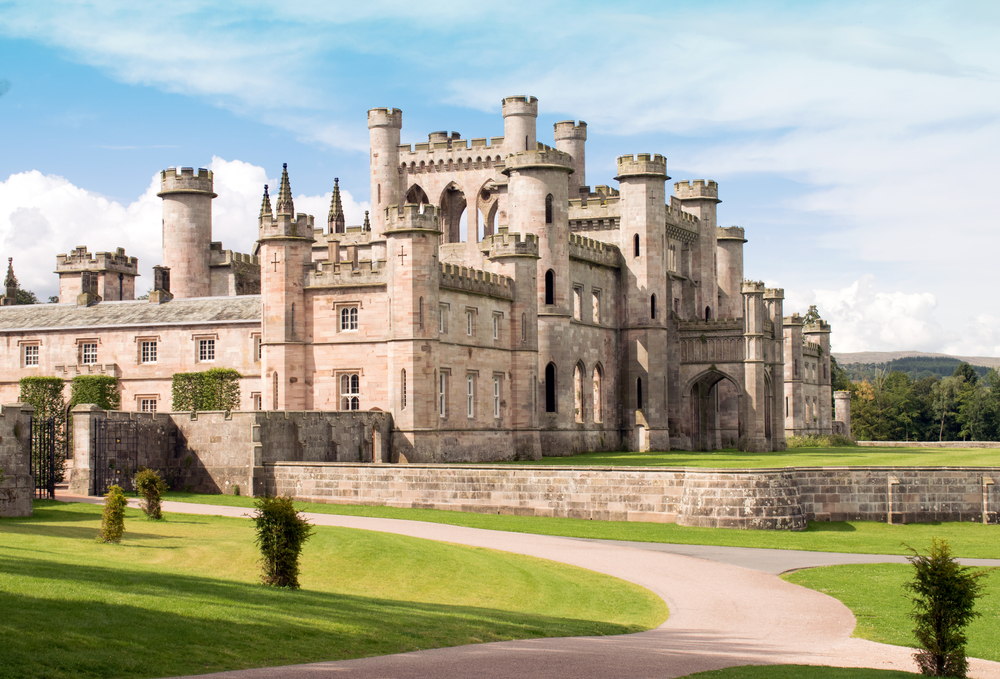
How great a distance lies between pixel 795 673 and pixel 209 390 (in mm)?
41233

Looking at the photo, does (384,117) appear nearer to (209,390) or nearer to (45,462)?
(209,390)

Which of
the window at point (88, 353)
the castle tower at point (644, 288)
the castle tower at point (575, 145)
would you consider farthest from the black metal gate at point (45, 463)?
the castle tower at point (575, 145)

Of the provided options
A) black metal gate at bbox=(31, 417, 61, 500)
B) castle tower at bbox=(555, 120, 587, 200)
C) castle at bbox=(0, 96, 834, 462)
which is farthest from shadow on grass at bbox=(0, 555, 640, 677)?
castle tower at bbox=(555, 120, 587, 200)

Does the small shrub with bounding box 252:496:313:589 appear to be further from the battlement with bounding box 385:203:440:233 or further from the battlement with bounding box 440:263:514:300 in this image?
the battlement with bounding box 440:263:514:300

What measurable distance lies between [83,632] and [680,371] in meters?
55.3

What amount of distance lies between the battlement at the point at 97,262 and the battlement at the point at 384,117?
1545 cm

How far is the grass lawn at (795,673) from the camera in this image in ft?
44.4

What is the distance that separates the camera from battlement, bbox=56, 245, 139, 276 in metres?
61.8

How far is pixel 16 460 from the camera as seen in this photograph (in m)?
28.3

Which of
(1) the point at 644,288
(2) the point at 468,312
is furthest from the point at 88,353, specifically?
(1) the point at 644,288

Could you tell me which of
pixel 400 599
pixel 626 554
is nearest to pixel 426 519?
pixel 626 554

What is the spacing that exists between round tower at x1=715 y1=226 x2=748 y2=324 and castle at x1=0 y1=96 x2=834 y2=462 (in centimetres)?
14

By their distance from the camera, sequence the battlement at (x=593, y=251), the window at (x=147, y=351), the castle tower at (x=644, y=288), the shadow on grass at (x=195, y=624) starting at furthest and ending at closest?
the castle tower at (x=644, y=288) → the battlement at (x=593, y=251) → the window at (x=147, y=351) → the shadow on grass at (x=195, y=624)

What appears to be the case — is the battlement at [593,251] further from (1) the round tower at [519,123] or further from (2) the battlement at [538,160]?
(1) the round tower at [519,123]
